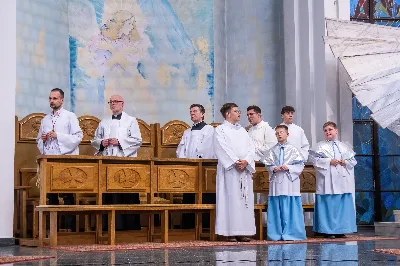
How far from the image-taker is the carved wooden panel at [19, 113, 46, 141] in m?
12.1

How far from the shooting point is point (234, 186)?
1126 centimetres

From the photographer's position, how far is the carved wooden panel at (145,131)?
13.1 meters

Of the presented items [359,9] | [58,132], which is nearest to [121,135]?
[58,132]

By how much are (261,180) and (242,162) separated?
117 cm

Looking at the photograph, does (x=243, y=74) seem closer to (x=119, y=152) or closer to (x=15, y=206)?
(x=119, y=152)

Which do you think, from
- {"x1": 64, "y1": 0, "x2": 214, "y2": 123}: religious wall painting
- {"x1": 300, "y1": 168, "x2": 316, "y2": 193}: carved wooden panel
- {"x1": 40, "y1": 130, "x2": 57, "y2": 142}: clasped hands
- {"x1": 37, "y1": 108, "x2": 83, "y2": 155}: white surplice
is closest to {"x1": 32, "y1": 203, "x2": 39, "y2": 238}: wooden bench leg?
{"x1": 37, "y1": 108, "x2": 83, "y2": 155}: white surplice

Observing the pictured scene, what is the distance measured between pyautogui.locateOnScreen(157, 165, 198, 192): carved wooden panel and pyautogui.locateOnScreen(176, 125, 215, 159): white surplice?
894mm

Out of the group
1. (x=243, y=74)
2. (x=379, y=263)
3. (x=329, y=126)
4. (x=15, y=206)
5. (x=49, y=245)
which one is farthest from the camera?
(x=243, y=74)

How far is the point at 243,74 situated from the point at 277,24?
1094 mm

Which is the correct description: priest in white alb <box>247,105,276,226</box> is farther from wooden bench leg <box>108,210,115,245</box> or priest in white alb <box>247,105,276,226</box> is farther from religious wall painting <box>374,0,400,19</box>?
religious wall painting <box>374,0,400,19</box>

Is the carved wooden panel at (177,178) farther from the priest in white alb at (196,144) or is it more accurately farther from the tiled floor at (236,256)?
the tiled floor at (236,256)

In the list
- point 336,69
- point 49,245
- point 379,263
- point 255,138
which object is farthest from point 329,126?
point 379,263

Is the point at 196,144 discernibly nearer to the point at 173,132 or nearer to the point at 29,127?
the point at 173,132

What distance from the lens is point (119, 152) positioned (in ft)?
38.0
